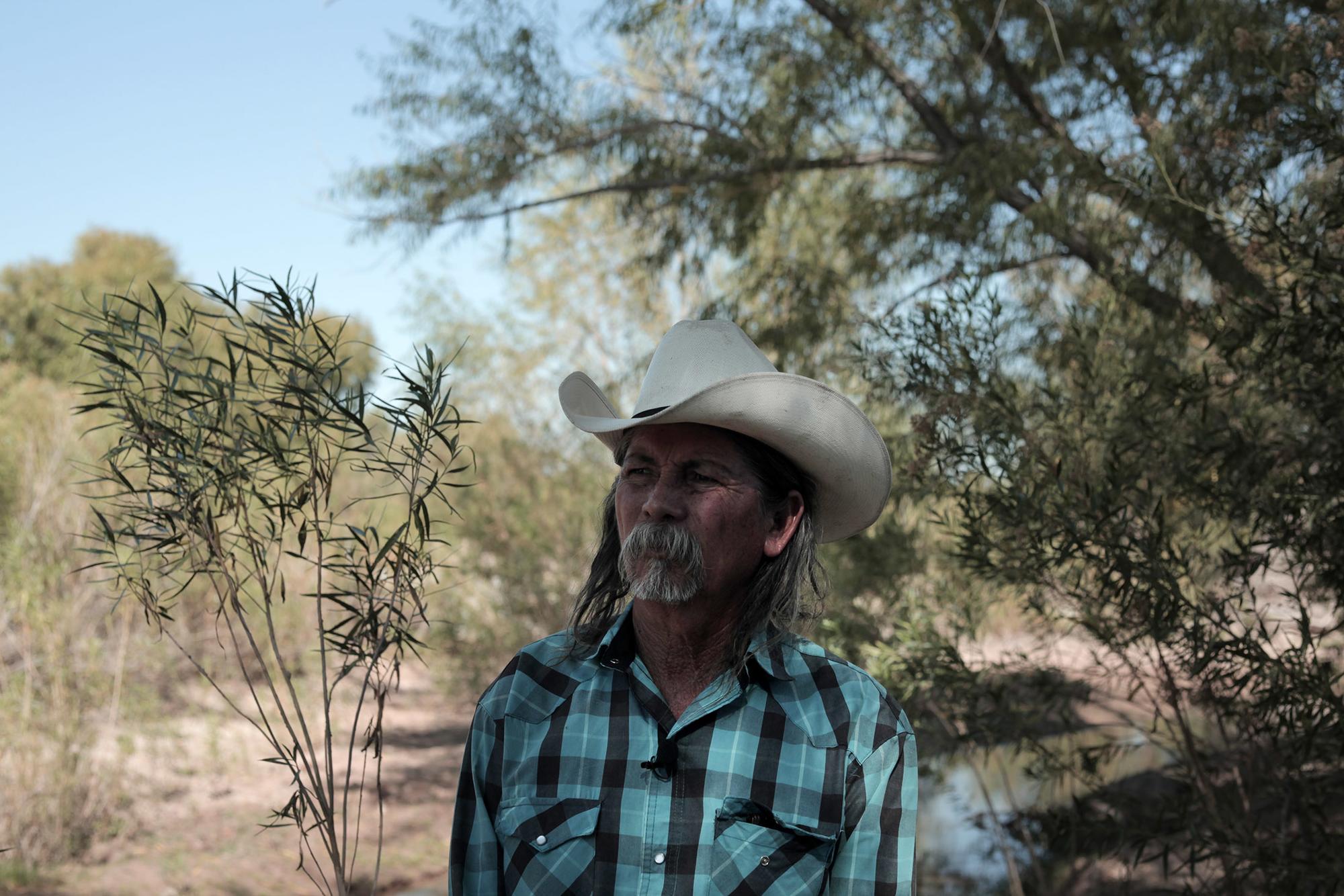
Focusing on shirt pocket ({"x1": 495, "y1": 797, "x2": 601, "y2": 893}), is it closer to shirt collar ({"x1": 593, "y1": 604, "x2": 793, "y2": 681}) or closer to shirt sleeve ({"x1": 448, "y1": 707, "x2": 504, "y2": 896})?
shirt sleeve ({"x1": 448, "y1": 707, "x2": 504, "y2": 896})

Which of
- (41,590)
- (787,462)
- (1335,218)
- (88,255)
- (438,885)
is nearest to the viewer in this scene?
(787,462)

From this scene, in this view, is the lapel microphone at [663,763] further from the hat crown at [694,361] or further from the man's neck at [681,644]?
the hat crown at [694,361]

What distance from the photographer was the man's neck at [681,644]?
1984 mm

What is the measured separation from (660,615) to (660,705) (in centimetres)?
15

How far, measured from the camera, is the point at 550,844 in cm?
181

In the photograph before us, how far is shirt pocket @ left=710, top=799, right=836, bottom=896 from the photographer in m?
1.77

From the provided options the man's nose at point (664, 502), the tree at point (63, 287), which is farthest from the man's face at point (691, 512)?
the tree at point (63, 287)

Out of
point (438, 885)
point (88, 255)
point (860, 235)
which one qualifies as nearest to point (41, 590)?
point (438, 885)

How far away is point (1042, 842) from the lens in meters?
6.06

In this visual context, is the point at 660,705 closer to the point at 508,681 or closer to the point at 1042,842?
the point at 508,681

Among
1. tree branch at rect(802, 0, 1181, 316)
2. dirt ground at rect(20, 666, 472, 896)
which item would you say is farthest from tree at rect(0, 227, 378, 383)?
tree branch at rect(802, 0, 1181, 316)

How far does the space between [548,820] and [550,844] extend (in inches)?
1.5

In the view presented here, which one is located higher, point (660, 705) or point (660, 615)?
point (660, 615)

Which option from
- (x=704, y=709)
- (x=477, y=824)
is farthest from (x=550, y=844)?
(x=704, y=709)
